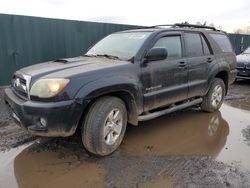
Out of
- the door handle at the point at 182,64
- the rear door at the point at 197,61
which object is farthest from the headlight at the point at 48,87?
the rear door at the point at 197,61

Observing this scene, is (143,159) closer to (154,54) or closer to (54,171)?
(54,171)

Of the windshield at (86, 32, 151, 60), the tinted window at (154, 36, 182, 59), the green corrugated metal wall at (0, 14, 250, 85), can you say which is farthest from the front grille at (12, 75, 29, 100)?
the green corrugated metal wall at (0, 14, 250, 85)

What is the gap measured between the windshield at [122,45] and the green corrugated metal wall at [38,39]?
13.0ft

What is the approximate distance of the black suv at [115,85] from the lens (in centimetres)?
319

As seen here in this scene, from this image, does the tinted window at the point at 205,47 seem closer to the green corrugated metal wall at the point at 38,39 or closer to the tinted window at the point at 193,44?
the tinted window at the point at 193,44

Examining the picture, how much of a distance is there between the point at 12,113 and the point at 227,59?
4.64m

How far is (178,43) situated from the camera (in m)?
4.81

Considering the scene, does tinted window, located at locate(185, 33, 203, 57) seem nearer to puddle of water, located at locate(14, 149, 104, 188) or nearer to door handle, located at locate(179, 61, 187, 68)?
door handle, located at locate(179, 61, 187, 68)

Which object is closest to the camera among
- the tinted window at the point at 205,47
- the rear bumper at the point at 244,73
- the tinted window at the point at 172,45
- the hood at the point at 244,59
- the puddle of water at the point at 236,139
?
the puddle of water at the point at 236,139

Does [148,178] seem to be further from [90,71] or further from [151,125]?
[151,125]

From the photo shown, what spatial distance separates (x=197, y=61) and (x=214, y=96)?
1194 mm

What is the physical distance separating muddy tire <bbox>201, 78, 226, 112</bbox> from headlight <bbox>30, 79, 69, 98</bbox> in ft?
11.6

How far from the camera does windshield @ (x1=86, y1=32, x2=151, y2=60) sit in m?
4.18

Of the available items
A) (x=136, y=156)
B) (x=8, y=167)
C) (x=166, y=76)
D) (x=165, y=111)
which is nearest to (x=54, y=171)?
(x=8, y=167)
